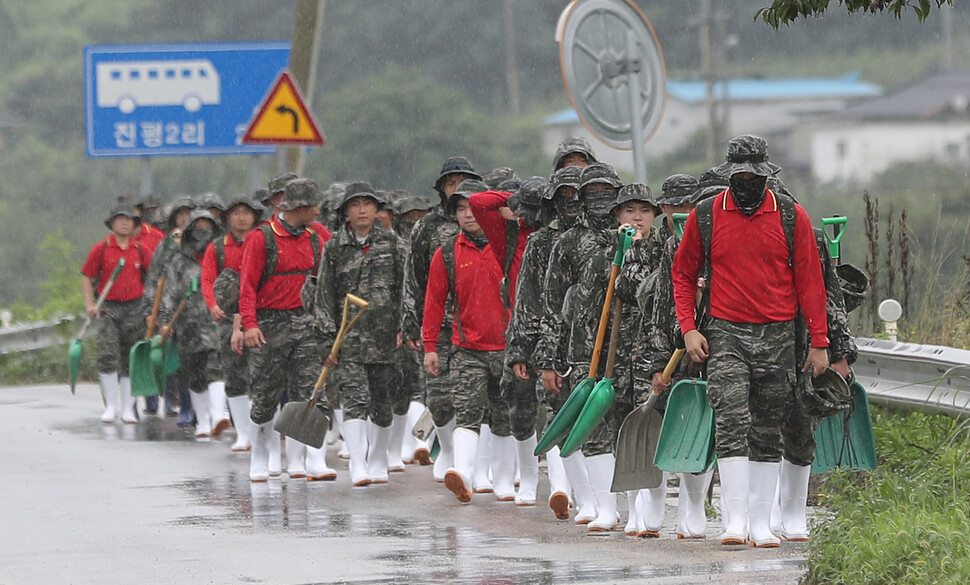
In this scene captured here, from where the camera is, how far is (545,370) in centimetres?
1009

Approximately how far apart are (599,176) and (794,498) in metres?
1.93

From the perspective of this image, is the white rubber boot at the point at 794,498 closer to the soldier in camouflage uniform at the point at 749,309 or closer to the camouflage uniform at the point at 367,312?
the soldier in camouflage uniform at the point at 749,309

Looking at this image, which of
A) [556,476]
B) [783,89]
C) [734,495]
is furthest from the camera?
[783,89]

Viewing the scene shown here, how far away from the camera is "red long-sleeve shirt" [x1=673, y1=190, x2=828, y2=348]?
872cm

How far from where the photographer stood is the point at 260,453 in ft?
42.5

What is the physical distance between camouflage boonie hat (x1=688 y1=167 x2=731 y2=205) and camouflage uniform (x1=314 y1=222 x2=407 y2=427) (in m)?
3.53

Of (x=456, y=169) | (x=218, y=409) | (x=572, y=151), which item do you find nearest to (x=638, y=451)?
(x=572, y=151)

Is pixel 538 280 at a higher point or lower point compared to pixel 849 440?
higher

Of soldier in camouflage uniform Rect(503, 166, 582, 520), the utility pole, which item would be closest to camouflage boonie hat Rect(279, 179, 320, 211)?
soldier in camouflage uniform Rect(503, 166, 582, 520)

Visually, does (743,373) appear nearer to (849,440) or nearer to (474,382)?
(849,440)

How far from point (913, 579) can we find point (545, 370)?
142 inches

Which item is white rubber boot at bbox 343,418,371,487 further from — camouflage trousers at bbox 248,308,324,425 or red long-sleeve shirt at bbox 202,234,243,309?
red long-sleeve shirt at bbox 202,234,243,309

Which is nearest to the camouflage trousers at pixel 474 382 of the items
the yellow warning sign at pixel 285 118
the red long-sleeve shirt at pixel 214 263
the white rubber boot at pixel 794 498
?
Result: the white rubber boot at pixel 794 498

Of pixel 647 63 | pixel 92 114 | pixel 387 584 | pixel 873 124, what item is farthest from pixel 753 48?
pixel 387 584
